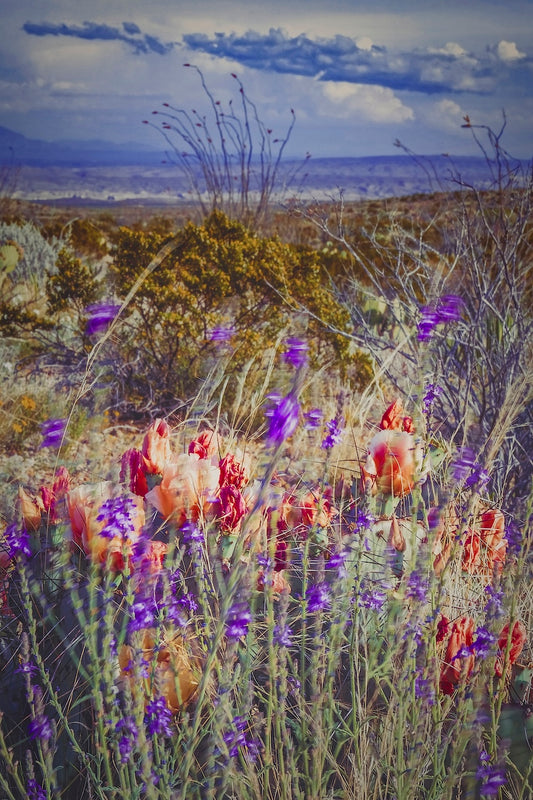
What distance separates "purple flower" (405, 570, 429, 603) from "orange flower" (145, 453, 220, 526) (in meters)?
0.39

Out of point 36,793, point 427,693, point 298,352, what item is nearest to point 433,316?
point 298,352

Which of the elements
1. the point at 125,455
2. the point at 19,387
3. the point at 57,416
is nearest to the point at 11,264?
the point at 19,387

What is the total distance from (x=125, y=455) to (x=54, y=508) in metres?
0.20

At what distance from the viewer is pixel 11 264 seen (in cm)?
550

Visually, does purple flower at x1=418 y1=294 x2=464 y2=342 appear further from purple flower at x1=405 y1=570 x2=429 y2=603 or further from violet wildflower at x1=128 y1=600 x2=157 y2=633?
violet wildflower at x1=128 y1=600 x2=157 y2=633

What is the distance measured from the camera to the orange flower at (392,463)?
1244mm

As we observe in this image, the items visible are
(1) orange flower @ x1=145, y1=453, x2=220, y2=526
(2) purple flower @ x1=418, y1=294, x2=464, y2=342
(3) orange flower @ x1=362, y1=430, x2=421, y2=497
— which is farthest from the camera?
(2) purple flower @ x1=418, y1=294, x2=464, y2=342

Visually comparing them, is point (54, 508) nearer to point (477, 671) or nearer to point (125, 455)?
point (125, 455)

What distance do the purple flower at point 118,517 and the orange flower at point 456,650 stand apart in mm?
588

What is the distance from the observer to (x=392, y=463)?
1.26 metres

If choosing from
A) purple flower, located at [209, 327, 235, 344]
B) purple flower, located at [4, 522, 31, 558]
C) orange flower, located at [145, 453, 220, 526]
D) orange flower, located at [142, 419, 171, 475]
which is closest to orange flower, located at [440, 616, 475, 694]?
orange flower, located at [145, 453, 220, 526]

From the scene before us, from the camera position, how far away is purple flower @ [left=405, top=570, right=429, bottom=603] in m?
0.96

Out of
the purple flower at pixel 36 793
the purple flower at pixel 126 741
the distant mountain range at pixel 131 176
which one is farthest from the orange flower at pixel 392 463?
the distant mountain range at pixel 131 176

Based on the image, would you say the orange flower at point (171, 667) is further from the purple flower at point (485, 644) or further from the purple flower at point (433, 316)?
the purple flower at point (433, 316)
